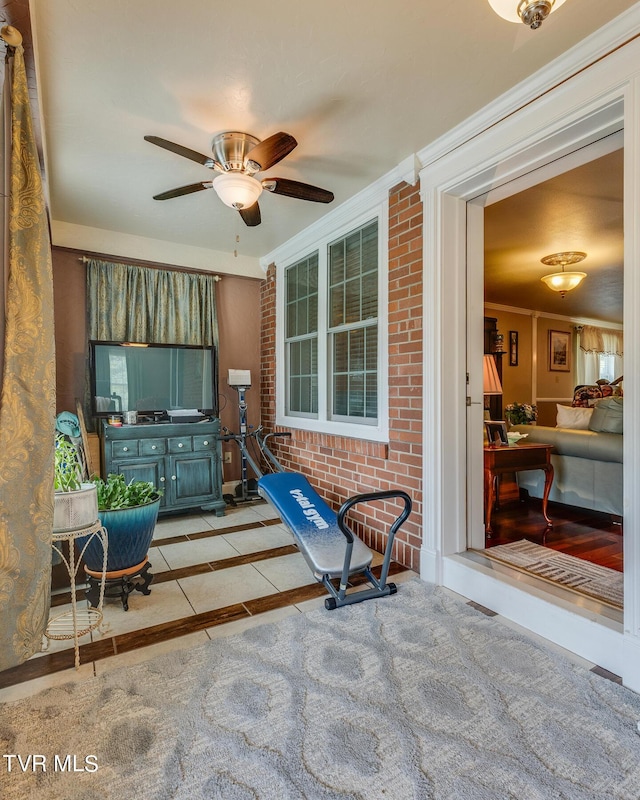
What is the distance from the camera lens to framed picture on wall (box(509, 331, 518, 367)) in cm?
678

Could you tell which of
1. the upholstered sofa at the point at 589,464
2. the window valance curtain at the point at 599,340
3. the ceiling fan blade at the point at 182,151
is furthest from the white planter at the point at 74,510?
the window valance curtain at the point at 599,340

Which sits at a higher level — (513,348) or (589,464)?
(513,348)

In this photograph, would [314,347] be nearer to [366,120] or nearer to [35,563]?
[366,120]

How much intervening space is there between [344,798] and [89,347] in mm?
3677

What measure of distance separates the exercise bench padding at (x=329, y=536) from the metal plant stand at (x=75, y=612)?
42.4 inches

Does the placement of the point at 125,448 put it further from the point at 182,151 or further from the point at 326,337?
the point at 182,151

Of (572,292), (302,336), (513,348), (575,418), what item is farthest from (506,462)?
(513,348)

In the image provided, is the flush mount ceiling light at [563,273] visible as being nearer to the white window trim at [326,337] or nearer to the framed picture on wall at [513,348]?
the framed picture on wall at [513,348]

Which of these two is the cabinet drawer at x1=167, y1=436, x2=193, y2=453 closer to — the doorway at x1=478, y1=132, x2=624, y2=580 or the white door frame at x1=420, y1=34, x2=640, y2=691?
the white door frame at x1=420, y1=34, x2=640, y2=691

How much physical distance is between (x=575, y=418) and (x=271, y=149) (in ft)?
12.5

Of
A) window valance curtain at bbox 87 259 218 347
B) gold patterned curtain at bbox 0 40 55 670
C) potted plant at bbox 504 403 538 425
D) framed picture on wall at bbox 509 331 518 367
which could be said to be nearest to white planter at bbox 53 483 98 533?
gold patterned curtain at bbox 0 40 55 670

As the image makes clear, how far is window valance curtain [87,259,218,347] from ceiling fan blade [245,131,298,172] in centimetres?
230

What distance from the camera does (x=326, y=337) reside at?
12.1 ft

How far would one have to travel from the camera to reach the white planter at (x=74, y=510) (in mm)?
1831
